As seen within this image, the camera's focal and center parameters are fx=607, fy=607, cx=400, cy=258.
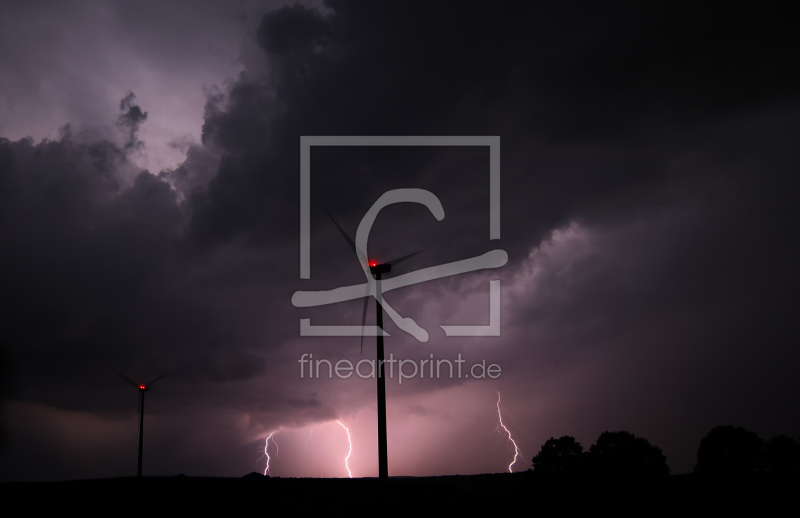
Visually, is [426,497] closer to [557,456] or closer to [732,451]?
[557,456]

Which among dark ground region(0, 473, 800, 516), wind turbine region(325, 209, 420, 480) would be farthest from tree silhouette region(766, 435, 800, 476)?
wind turbine region(325, 209, 420, 480)

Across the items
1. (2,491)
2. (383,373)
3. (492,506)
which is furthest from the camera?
(383,373)

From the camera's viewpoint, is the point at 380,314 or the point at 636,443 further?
the point at 636,443

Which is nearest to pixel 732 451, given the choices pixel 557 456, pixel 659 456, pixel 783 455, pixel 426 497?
pixel 783 455

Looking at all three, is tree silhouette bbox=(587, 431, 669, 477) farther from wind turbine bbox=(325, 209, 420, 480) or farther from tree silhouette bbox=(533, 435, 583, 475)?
wind turbine bbox=(325, 209, 420, 480)

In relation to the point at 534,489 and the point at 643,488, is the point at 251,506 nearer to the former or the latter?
the point at 534,489

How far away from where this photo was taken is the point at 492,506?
138 ft

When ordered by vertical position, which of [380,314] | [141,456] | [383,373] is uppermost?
[380,314]

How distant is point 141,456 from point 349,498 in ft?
200

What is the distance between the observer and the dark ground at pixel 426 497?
41031mm

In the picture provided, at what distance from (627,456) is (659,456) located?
3.48m

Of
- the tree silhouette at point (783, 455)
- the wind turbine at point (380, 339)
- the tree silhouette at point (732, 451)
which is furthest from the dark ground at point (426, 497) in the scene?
the tree silhouette at point (783, 455)

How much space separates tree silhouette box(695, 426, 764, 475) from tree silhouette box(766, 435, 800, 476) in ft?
3.43

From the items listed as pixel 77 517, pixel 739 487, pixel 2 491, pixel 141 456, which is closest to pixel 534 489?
pixel 739 487
